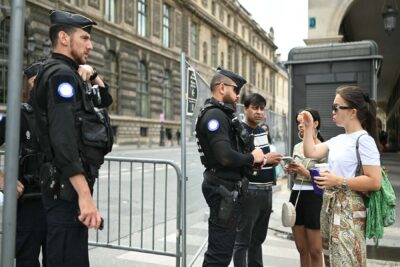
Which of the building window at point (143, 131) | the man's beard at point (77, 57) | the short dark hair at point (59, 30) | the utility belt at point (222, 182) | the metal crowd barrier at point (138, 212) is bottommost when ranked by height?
the metal crowd barrier at point (138, 212)

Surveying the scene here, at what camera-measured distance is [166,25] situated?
44125 millimetres

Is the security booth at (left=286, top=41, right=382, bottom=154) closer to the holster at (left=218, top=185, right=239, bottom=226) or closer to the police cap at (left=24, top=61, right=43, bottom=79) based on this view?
the holster at (left=218, top=185, right=239, bottom=226)

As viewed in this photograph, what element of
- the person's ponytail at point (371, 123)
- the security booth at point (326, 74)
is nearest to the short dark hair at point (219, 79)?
the person's ponytail at point (371, 123)

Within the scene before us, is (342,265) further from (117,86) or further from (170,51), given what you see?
(170,51)

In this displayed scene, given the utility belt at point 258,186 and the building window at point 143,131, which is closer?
the utility belt at point 258,186

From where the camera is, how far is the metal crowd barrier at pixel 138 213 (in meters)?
4.97

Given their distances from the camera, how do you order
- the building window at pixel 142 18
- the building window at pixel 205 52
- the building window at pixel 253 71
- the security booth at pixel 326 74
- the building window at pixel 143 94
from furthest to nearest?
the building window at pixel 253 71, the building window at pixel 205 52, the building window at pixel 142 18, the building window at pixel 143 94, the security booth at pixel 326 74

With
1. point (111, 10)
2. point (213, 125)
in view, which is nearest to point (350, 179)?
point (213, 125)

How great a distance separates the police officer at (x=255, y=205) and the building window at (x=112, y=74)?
101 ft

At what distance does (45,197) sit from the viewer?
259cm

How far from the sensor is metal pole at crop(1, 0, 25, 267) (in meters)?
2.07

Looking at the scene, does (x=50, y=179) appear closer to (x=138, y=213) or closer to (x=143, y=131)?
(x=138, y=213)

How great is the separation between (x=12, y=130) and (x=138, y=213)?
621 cm

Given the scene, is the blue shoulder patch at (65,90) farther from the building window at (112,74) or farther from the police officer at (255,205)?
the building window at (112,74)
